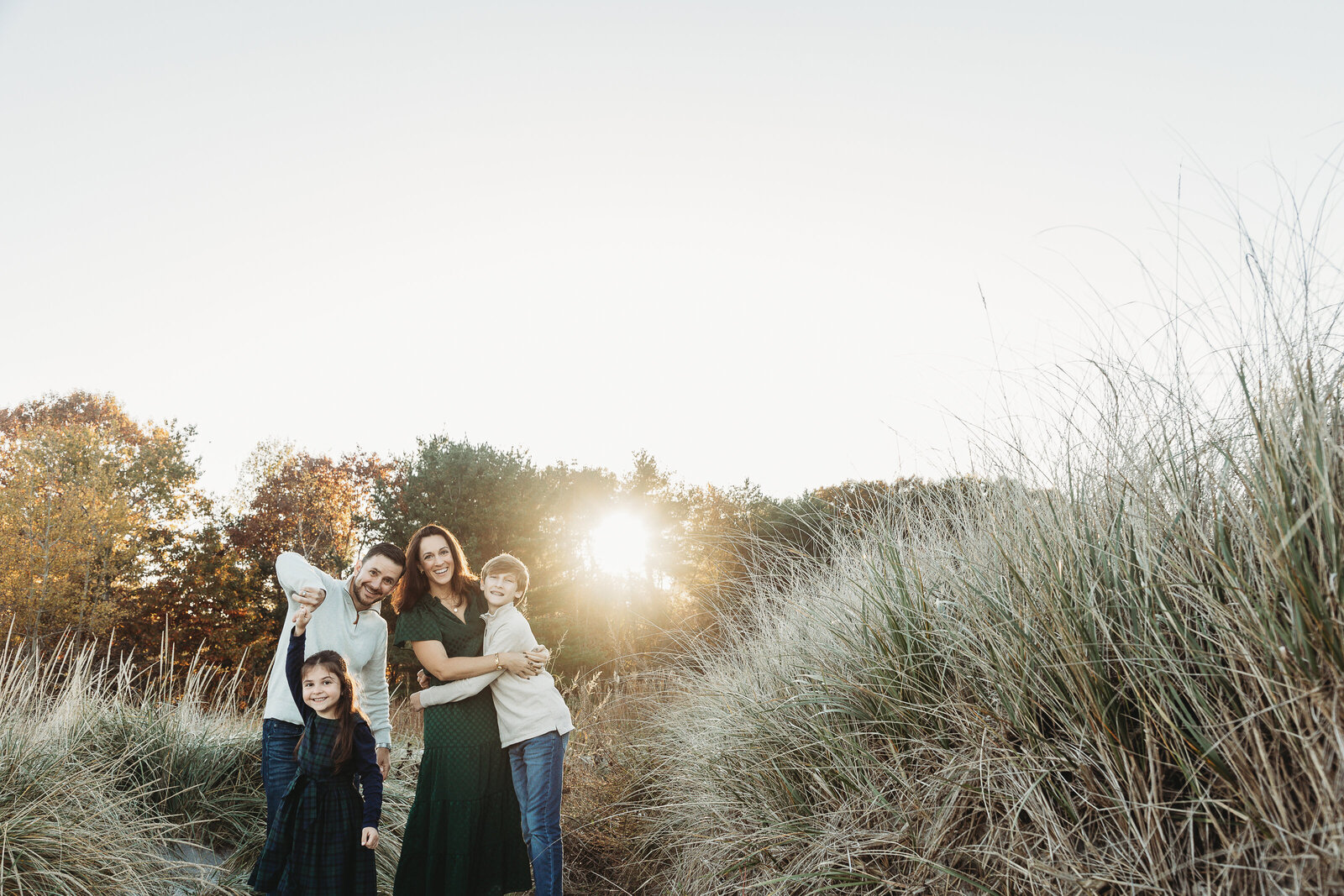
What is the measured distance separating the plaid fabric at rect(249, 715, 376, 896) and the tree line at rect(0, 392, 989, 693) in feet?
22.8

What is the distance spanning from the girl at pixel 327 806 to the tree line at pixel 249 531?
22.8 ft

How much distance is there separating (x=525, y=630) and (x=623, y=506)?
2248 centimetres

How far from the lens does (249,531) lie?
944 inches

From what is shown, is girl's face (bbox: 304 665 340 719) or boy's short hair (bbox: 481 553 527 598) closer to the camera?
girl's face (bbox: 304 665 340 719)

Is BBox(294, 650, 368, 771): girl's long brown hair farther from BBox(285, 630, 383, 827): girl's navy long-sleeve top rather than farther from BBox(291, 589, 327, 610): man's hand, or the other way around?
BBox(291, 589, 327, 610): man's hand

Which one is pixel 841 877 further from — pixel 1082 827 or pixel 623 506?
pixel 623 506

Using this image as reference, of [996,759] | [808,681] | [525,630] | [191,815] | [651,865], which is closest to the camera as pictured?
[996,759]

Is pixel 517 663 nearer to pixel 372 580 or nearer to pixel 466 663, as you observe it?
pixel 466 663

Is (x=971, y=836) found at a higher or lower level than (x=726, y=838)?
higher

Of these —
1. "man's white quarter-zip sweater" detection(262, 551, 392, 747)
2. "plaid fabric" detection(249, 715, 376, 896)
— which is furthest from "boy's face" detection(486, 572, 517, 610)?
"plaid fabric" detection(249, 715, 376, 896)

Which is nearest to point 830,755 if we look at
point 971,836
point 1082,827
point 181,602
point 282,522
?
point 971,836

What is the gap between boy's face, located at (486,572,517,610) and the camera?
3.50 metres

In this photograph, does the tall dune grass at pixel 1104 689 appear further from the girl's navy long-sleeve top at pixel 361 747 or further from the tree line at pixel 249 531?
the tree line at pixel 249 531

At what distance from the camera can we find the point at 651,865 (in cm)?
369
